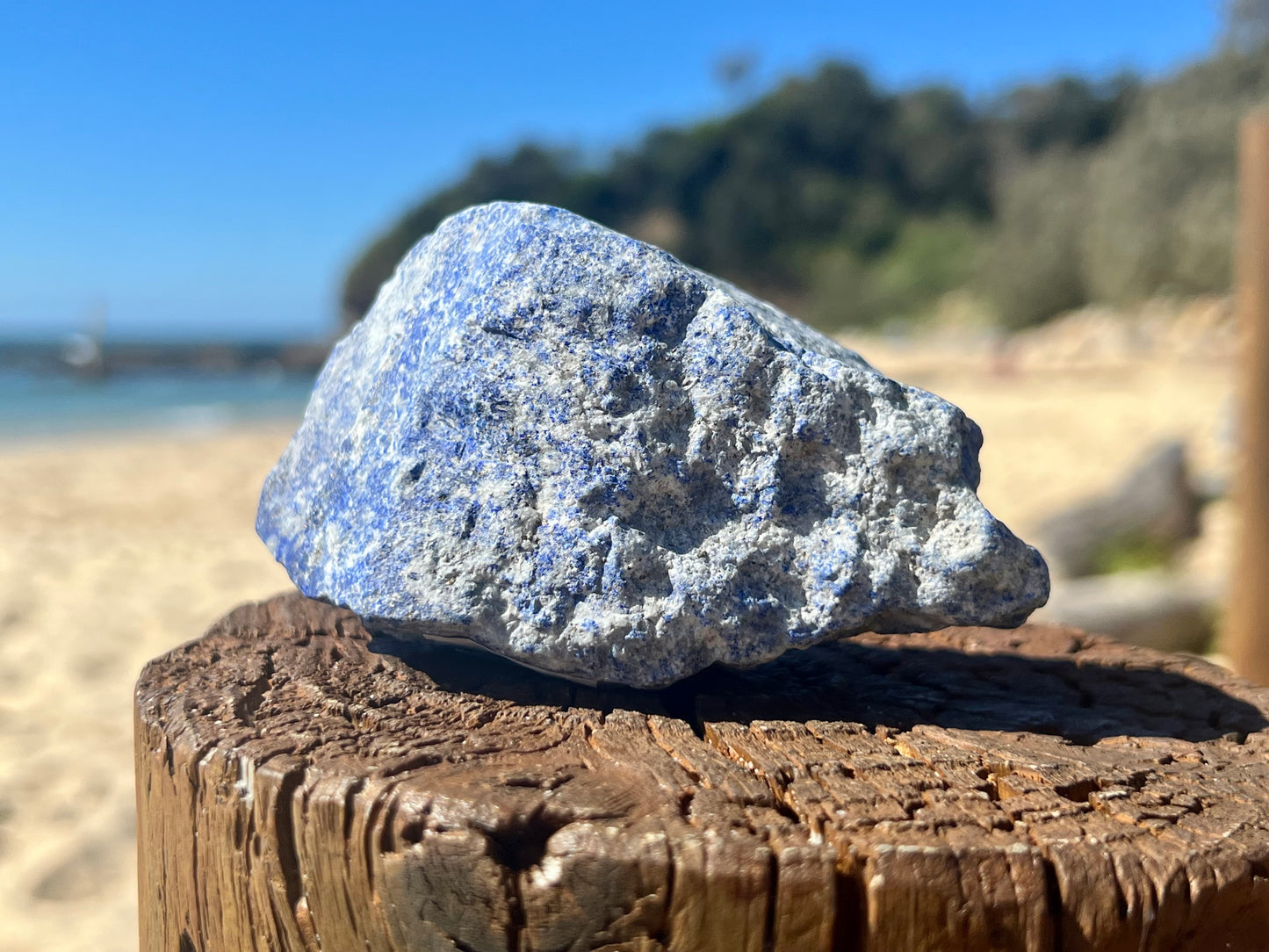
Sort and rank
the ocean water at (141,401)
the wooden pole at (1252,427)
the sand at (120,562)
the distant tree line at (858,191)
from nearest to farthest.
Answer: the sand at (120,562) < the wooden pole at (1252,427) < the ocean water at (141,401) < the distant tree line at (858,191)

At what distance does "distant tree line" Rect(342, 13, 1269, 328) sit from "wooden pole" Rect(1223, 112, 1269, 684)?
58.0 feet

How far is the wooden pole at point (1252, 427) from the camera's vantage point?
2.82 metres

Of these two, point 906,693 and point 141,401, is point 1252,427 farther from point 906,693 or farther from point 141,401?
point 141,401

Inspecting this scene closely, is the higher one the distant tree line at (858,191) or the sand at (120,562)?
the distant tree line at (858,191)

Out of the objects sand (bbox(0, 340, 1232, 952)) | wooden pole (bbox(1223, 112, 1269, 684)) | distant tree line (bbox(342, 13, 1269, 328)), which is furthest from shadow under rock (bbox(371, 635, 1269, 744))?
distant tree line (bbox(342, 13, 1269, 328))

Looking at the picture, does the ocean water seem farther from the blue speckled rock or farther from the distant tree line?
the blue speckled rock

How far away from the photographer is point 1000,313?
67.3ft

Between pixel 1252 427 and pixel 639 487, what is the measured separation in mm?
2434

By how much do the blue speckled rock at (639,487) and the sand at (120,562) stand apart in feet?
5.37

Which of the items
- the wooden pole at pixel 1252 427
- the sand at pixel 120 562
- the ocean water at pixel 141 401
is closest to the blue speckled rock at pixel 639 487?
the sand at pixel 120 562

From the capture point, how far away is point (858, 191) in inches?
1347

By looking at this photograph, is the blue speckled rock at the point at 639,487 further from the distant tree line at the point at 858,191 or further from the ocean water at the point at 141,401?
the distant tree line at the point at 858,191

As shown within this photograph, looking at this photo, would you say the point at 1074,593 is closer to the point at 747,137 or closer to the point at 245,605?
the point at 245,605

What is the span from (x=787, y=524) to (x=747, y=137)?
36.6 metres
